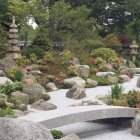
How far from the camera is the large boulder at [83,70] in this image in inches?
835

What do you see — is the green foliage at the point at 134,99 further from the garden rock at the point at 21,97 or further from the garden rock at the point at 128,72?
the garden rock at the point at 128,72

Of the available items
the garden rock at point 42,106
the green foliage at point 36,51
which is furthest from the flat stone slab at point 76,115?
the green foliage at point 36,51

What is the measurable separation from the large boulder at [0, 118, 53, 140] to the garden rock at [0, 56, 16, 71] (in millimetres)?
11990

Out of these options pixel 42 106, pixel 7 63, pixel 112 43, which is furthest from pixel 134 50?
pixel 42 106

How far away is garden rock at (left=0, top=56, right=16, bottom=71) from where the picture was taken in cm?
2022

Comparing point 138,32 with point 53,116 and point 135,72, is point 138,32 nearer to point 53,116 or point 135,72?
point 135,72

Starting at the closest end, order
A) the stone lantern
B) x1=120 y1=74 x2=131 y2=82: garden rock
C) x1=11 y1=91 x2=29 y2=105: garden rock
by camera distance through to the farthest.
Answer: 1. x1=11 y1=91 x2=29 y2=105: garden rock
2. x1=120 y1=74 x2=131 y2=82: garden rock
3. the stone lantern

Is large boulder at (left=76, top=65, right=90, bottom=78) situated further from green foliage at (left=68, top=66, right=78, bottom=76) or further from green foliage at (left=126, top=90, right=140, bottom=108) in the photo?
green foliage at (left=126, top=90, right=140, bottom=108)

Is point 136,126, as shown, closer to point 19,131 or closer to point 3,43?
point 19,131

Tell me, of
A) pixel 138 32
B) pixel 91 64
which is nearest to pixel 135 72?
pixel 91 64

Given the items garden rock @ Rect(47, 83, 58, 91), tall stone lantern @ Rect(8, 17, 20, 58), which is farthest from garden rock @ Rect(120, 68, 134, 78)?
garden rock @ Rect(47, 83, 58, 91)

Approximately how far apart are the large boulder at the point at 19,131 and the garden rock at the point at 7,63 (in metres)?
12.0

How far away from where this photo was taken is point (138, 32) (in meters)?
34.4

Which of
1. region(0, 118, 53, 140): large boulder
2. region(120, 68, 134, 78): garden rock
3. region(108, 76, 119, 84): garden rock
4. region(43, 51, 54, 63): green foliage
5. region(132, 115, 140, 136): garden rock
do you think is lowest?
region(132, 115, 140, 136): garden rock
